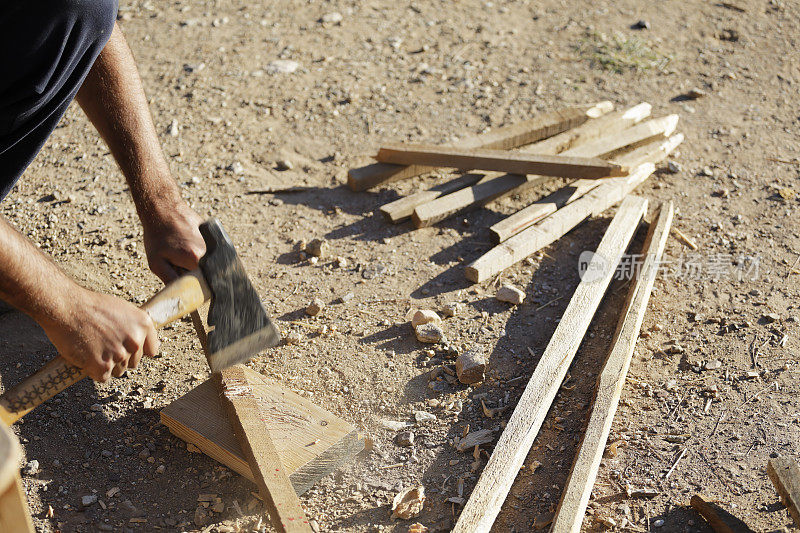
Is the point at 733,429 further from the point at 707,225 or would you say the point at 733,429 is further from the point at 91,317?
the point at 91,317

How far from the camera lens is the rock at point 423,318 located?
3.55 m

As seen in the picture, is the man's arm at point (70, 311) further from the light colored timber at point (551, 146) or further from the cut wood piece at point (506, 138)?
the cut wood piece at point (506, 138)

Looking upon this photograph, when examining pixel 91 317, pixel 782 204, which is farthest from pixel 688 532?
pixel 782 204

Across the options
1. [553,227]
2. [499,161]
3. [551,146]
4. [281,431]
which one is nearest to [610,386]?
[553,227]

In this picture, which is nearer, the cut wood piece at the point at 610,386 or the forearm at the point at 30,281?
the forearm at the point at 30,281

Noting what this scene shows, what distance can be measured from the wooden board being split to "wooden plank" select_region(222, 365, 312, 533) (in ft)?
0.22

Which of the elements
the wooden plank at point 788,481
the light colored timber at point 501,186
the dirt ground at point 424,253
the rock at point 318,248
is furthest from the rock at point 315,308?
the wooden plank at point 788,481

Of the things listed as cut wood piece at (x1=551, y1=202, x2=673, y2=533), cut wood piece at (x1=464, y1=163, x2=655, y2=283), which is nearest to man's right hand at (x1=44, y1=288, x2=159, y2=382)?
cut wood piece at (x1=551, y1=202, x2=673, y2=533)

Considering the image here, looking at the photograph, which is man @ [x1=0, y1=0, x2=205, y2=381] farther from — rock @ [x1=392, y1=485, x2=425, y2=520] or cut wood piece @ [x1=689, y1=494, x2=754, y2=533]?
cut wood piece @ [x1=689, y1=494, x2=754, y2=533]

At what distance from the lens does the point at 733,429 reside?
10.3 feet

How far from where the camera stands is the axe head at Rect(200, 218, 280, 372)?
2621 millimetres

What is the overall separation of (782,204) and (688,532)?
2754 millimetres

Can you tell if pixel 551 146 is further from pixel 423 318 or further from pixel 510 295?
pixel 423 318

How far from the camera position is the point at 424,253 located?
13.6 ft
